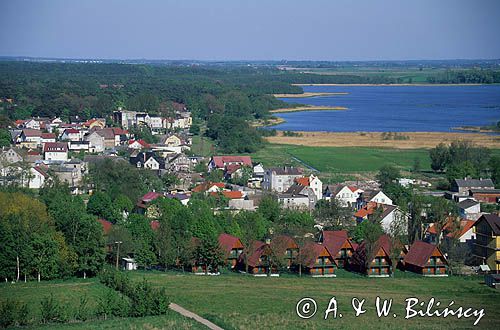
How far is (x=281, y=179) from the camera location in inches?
836

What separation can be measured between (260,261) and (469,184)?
865cm

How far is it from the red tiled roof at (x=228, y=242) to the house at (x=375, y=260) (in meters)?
1.85

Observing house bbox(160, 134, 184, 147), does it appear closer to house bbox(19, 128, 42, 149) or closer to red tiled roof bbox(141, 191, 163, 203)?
house bbox(19, 128, 42, 149)

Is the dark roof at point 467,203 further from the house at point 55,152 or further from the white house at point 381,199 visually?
the house at point 55,152

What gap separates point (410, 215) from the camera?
15656 millimetres

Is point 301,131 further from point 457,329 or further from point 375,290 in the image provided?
point 457,329

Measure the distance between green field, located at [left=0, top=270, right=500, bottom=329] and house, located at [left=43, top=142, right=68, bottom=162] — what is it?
13.4 meters

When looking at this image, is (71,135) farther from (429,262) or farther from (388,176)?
(429,262)

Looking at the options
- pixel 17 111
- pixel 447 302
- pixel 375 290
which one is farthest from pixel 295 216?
pixel 17 111

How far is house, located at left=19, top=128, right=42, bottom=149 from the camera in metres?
28.1

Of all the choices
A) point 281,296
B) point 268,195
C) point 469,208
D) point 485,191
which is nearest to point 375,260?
point 281,296

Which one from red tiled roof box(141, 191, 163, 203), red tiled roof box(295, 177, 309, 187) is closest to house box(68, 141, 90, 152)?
red tiled roof box(295, 177, 309, 187)

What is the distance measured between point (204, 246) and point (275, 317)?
131 inches

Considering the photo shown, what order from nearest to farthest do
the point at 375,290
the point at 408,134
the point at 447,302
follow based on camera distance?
the point at 447,302
the point at 375,290
the point at 408,134
